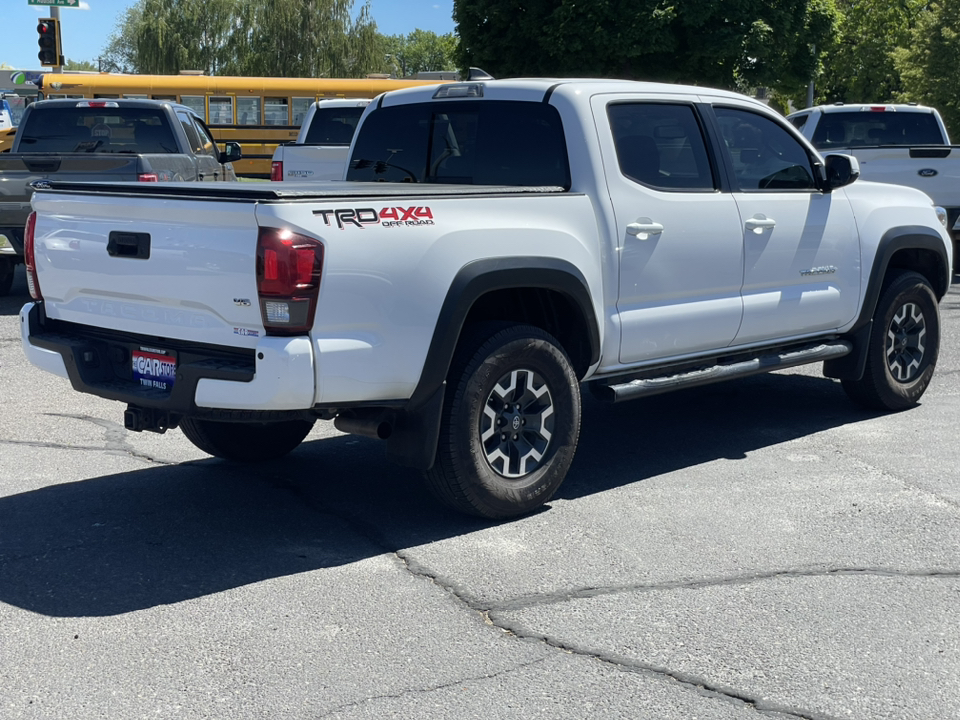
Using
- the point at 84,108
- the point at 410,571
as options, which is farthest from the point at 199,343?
the point at 84,108

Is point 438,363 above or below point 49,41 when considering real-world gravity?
below

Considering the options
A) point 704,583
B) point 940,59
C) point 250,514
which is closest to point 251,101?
point 250,514

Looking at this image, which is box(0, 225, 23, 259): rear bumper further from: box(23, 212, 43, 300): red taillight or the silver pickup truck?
box(23, 212, 43, 300): red taillight

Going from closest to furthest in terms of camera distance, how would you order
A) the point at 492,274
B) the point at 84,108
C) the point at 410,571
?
the point at 410,571, the point at 492,274, the point at 84,108

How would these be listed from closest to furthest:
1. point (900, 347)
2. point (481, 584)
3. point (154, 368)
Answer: point (481, 584) < point (154, 368) < point (900, 347)

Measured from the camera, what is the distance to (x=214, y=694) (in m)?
3.70

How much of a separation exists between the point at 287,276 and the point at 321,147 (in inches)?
490

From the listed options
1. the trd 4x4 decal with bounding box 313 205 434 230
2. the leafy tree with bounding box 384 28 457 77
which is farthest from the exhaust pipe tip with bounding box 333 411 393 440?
the leafy tree with bounding box 384 28 457 77

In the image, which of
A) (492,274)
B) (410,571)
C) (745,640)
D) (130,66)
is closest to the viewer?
(745,640)

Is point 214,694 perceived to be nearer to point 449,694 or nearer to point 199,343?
point 449,694

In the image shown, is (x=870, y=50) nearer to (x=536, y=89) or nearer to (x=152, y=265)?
(x=536, y=89)

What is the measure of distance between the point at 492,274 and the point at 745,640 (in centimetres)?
189

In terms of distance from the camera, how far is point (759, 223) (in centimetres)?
650

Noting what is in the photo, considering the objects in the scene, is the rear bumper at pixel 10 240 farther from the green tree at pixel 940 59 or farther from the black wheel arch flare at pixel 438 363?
the green tree at pixel 940 59
